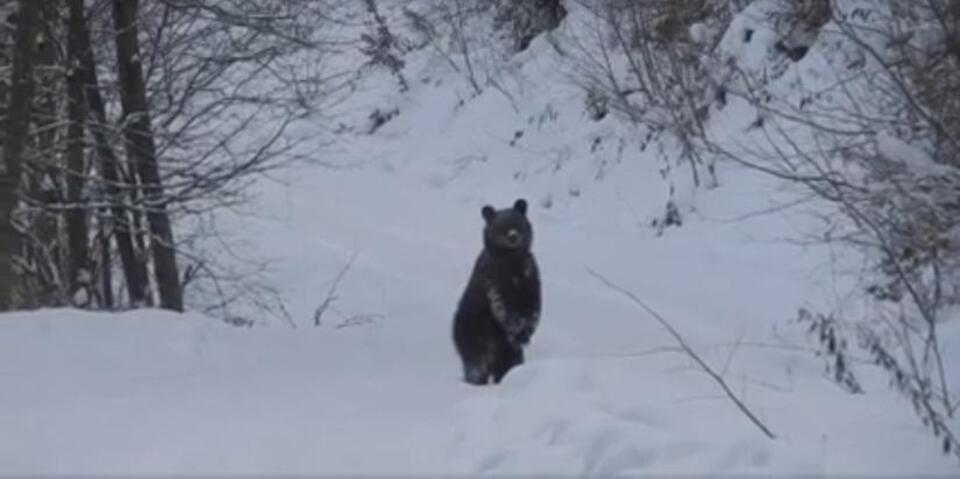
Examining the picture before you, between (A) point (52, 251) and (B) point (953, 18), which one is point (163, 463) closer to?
(B) point (953, 18)

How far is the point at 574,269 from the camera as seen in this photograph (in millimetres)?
15844

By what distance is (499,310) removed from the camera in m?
9.19

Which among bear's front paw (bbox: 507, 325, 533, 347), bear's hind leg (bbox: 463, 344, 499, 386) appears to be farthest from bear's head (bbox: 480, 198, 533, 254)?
bear's hind leg (bbox: 463, 344, 499, 386)

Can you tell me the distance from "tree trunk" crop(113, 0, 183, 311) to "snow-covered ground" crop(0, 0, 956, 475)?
1.51 m

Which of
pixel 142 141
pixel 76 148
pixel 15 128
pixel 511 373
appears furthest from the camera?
pixel 76 148

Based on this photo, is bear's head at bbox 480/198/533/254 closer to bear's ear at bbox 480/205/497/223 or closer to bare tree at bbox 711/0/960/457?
bear's ear at bbox 480/205/497/223

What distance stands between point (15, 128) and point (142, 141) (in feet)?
4.65

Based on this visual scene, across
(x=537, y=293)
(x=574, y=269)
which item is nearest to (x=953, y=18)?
(x=537, y=293)

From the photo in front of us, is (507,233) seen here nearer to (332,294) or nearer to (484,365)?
(484,365)

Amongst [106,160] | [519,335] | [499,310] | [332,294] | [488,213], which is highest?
[106,160]

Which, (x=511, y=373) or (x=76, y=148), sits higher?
(x=76, y=148)

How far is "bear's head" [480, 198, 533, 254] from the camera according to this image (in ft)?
30.7

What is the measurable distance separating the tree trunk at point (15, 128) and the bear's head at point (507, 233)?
4254 mm

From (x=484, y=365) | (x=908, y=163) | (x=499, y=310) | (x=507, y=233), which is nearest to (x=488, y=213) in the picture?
(x=507, y=233)
